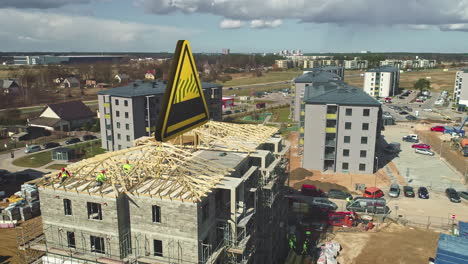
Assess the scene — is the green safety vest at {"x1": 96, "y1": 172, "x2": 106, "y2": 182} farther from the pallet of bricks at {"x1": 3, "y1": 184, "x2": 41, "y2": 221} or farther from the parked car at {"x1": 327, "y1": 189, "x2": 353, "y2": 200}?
the parked car at {"x1": 327, "y1": 189, "x2": 353, "y2": 200}

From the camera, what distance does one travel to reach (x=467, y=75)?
5733 inches

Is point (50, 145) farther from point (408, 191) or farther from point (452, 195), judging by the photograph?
point (452, 195)

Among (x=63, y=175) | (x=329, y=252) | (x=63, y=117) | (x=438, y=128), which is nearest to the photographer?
(x=63, y=175)

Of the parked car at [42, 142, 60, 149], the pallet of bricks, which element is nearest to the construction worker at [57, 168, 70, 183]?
the pallet of bricks

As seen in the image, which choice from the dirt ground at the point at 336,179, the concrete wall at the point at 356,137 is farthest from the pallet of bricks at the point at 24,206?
the concrete wall at the point at 356,137

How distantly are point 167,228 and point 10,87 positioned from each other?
550 ft

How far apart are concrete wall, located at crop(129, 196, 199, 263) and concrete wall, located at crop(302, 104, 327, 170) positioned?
Result: 168 ft

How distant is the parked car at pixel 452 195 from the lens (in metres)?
57.4

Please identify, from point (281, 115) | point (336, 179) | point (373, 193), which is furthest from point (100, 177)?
point (281, 115)

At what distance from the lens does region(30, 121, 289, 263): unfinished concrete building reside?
82.3 feet

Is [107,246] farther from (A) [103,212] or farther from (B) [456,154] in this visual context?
(B) [456,154]

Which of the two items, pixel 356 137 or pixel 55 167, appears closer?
pixel 356 137

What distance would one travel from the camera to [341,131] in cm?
7006

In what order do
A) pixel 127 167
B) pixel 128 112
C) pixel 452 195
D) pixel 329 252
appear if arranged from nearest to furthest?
pixel 127 167, pixel 329 252, pixel 452 195, pixel 128 112
